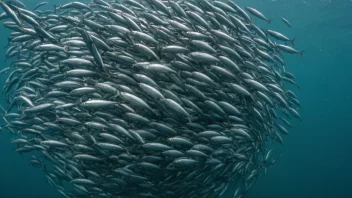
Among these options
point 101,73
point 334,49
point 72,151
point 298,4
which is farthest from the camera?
point 334,49

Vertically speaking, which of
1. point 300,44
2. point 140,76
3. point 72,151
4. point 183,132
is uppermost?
point 140,76

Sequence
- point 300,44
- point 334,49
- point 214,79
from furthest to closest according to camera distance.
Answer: point 300,44 < point 334,49 < point 214,79

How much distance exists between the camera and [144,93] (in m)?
6.43

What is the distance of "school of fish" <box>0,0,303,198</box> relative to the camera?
613cm

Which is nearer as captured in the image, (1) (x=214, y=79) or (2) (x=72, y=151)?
(1) (x=214, y=79)

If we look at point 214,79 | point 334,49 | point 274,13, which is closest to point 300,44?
point 334,49

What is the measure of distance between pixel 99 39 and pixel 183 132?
106 inches

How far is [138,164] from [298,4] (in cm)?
3078

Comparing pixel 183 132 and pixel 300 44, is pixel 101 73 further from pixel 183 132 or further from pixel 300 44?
pixel 300 44

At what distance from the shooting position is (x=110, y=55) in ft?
21.2

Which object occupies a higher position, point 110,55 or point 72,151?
point 110,55

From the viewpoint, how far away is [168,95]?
6000mm

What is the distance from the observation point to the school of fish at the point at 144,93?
6.13 meters

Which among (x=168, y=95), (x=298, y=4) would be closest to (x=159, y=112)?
(x=168, y=95)
